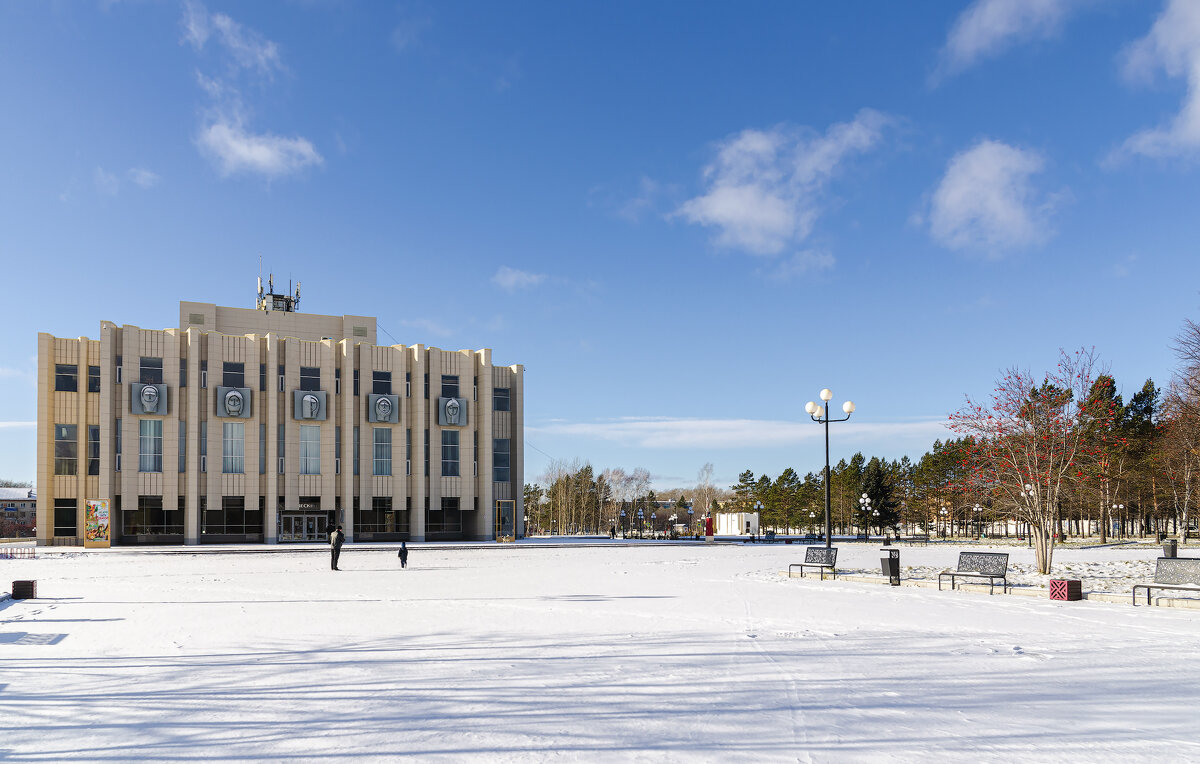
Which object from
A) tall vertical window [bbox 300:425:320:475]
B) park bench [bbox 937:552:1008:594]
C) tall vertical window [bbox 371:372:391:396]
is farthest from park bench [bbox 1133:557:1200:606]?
tall vertical window [bbox 300:425:320:475]

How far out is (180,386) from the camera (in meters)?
55.0

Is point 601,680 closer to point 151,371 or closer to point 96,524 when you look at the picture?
point 96,524

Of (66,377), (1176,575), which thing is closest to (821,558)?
(1176,575)

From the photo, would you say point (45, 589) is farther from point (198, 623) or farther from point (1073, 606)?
point (1073, 606)

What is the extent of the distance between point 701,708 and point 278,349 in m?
56.0

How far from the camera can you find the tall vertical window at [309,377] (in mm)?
58062

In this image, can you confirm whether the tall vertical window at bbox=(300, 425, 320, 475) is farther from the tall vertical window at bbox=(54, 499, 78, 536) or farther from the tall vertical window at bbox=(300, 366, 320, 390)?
the tall vertical window at bbox=(54, 499, 78, 536)

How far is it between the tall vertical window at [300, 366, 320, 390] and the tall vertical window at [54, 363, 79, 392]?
46.4ft

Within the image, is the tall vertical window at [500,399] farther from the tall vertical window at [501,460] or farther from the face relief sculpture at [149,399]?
the face relief sculpture at [149,399]

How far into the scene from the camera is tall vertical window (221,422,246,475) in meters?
55.9

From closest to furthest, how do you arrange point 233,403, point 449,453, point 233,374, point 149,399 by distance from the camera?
point 149,399 → point 233,403 → point 233,374 → point 449,453

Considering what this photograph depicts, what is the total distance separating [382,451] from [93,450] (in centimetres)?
1869

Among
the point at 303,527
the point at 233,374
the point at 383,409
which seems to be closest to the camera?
the point at 233,374

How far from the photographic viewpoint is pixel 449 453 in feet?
205
